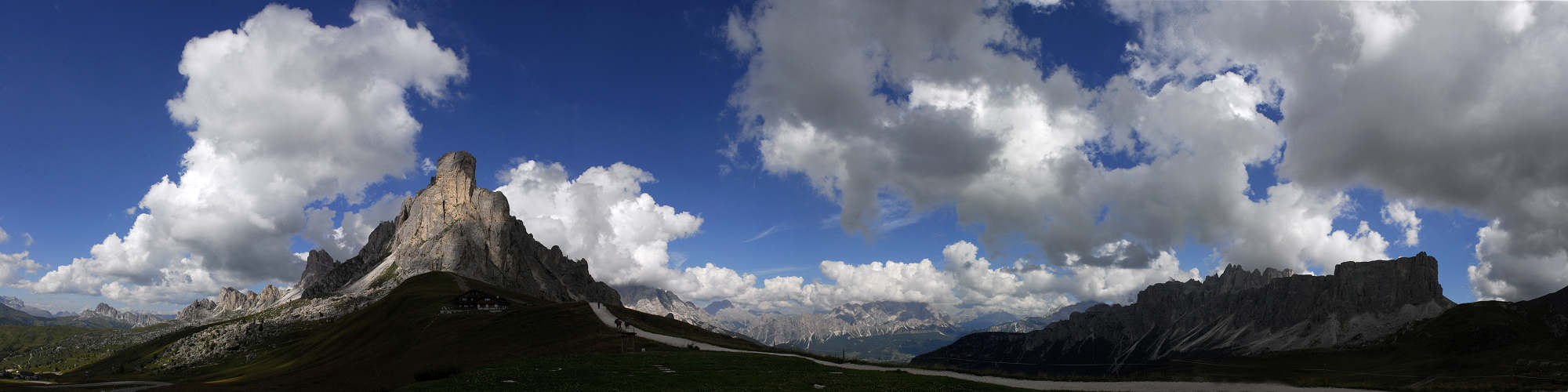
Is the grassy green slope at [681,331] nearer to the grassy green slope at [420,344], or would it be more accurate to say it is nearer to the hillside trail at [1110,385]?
the grassy green slope at [420,344]

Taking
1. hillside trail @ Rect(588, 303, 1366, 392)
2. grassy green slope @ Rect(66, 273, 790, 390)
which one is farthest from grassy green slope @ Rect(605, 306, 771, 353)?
hillside trail @ Rect(588, 303, 1366, 392)

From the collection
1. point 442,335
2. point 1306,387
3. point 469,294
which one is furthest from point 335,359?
point 1306,387

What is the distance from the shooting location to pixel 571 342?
2721 inches

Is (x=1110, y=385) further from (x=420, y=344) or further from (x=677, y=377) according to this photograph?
(x=420, y=344)

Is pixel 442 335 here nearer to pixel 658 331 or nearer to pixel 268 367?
pixel 658 331

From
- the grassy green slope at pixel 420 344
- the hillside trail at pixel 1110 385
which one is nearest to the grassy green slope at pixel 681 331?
the grassy green slope at pixel 420 344

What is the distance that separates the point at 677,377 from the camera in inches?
1609

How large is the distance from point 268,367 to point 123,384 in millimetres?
27110

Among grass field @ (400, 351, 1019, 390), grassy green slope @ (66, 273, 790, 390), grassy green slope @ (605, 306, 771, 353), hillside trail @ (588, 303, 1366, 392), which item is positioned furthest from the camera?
grassy green slope @ (605, 306, 771, 353)

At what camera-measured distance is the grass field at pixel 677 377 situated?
3659cm

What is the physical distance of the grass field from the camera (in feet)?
120

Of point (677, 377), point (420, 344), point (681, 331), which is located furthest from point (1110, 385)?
point (420, 344)

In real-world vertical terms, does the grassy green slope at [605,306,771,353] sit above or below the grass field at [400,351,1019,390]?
above

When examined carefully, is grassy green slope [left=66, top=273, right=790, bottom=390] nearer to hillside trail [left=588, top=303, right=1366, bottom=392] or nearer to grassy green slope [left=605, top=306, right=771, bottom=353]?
grassy green slope [left=605, top=306, right=771, bottom=353]
